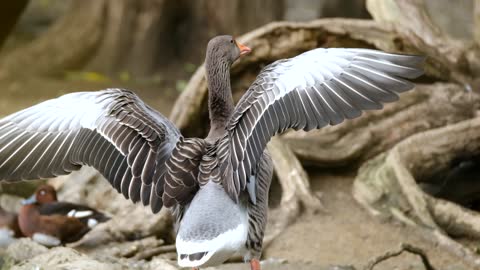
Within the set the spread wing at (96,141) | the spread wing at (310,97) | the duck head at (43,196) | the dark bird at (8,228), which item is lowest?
the dark bird at (8,228)

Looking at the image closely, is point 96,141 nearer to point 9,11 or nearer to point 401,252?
point 401,252

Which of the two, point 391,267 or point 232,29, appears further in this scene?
point 232,29

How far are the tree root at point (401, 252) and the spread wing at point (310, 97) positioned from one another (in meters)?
1.46

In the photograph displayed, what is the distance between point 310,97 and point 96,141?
54.4 inches

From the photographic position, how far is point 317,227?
295 inches

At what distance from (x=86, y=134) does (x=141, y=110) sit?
0.39 meters

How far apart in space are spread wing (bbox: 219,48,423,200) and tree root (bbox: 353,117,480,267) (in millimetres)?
2288

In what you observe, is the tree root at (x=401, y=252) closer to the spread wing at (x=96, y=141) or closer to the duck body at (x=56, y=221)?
the spread wing at (x=96, y=141)

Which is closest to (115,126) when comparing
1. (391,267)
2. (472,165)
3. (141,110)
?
(141,110)

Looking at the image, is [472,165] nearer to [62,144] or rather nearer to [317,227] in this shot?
[317,227]

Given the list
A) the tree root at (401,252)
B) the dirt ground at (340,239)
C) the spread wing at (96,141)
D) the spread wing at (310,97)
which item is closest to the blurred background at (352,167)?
the dirt ground at (340,239)

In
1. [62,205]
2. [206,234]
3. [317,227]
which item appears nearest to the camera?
[206,234]

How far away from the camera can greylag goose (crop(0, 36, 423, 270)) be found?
5168 millimetres

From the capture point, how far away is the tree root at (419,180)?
725cm
